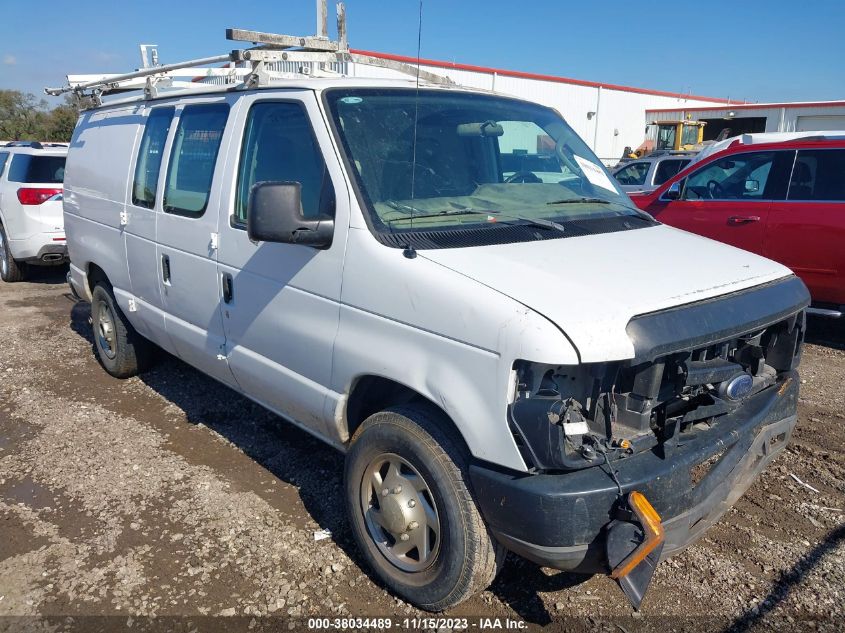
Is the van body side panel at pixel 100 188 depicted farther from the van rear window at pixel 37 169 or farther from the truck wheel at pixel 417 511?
the van rear window at pixel 37 169

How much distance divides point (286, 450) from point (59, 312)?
209 inches

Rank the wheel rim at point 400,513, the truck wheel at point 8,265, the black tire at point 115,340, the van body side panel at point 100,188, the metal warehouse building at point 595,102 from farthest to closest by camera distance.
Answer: the metal warehouse building at point 595,102 → the truck wheel at point 8,265 → the black tire at point 115,340 → the van body side panel at point 100,188 → the wheel rim at point 400,513

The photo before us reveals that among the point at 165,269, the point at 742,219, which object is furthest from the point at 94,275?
the point at 742,219

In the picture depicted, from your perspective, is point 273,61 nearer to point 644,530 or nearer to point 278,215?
point 278,215

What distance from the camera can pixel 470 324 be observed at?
2.47m

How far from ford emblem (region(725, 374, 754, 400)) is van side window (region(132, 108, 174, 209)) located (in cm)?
368

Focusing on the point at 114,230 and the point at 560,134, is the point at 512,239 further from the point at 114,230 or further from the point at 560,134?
the point at 114,230

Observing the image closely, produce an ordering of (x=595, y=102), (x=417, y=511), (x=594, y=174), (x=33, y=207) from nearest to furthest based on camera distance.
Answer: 1. (x=417, y=511)
2. (x=594, y=174)
3. (x=33, y=207)
4. (x=595, y=102)

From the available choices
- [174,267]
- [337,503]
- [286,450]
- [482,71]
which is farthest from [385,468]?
[482,71]

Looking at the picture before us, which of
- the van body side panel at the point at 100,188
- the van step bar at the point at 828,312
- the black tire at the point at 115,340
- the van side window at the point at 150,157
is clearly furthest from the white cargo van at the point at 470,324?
the van step bar at the point at 828,312

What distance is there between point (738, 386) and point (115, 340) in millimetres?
4823

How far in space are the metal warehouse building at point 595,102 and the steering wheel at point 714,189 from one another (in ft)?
57.6

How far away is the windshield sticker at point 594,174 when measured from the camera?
3.94 meters

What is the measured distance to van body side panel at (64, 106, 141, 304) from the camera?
5.06 meters
